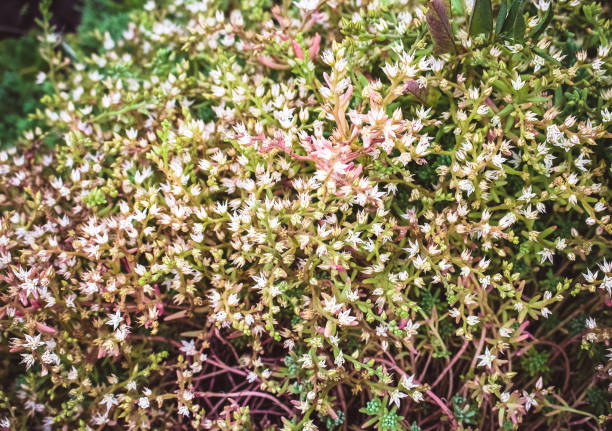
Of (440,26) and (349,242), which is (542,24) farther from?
(349,242)

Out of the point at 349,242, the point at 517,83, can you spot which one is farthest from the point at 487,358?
the point at 517,83

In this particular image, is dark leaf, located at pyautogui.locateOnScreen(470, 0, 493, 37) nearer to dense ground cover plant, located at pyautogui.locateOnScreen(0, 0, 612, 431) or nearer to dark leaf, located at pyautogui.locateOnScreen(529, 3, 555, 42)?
dense ground cover plant, located at pyautogui.locateOnScreen(0, 0, 612, 431)

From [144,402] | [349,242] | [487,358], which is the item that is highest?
[349,242]

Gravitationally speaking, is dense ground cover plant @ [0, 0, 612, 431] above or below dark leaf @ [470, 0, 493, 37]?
below

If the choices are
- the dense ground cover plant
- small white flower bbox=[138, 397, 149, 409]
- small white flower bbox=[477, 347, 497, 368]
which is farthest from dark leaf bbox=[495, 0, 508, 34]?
small white flower bbox=[138, 397, 149, 409]

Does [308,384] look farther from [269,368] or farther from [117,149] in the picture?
[117,149]

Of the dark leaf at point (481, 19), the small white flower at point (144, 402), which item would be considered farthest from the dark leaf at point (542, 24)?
the small white flower at point (144, 402)

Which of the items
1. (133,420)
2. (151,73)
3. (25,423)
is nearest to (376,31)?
(151,73)
